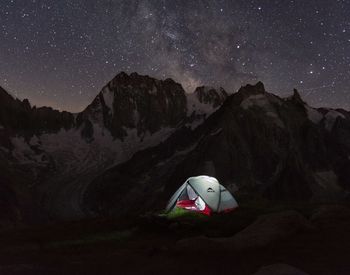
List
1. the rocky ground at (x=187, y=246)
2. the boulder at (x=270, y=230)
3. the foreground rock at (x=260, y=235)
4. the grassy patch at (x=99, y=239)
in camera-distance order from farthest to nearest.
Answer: the grassy patch at (x=99, y=239) < the boulder at (x=270, y=230) < the foreground rock at (x=260, y=235) < the rocky ground at (x=187, y=246)

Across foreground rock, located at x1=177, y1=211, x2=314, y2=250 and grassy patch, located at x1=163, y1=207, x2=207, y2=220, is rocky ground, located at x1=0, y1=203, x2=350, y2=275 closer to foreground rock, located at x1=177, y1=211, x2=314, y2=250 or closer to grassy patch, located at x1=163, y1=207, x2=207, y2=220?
foreground rock, located at x1=177, y1=211, x2=314, y2=250

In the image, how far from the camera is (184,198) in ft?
130

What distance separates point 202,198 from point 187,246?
13965mm

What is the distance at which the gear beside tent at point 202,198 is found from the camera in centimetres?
3888

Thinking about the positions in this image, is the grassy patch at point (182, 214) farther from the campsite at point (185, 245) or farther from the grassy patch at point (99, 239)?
the grassy patch at point (99, 239)

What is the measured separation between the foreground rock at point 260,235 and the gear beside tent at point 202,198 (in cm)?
1013

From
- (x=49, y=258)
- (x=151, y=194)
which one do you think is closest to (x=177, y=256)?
(x=49, y=258)

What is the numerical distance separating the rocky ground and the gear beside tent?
8.20 ft

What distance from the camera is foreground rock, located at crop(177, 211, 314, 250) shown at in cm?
2497

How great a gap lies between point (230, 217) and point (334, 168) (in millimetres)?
147220

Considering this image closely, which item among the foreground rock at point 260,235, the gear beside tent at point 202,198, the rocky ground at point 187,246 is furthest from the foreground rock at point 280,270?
the gear beside tent at point 202,198

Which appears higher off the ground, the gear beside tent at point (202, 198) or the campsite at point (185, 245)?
the gear beside tent at point (202, 198)

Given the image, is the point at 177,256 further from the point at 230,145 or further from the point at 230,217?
the point at 230,145

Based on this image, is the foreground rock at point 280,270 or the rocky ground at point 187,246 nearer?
the foreground rock at point 280,270
